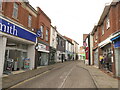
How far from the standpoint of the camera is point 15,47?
1195 cm

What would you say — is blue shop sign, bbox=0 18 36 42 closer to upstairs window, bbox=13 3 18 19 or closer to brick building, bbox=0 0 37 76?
brick building, bbox=0 0 37 76

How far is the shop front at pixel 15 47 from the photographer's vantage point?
896 centimetres

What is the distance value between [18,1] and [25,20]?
2.19m

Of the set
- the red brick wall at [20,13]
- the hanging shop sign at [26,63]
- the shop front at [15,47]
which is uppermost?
the red brick wall at [20,13]

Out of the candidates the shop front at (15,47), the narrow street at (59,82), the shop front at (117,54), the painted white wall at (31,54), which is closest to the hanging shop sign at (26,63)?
the shop front at (15,47)

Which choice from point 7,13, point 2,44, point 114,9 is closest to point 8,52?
point 2,44

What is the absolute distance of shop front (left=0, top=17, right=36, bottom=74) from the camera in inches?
353

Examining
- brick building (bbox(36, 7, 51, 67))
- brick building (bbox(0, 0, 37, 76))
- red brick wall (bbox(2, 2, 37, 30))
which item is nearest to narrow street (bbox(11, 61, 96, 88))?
brick building (bbox(0, 0, 37, 76))

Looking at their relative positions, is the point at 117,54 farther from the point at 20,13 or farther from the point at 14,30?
the point at 20,13

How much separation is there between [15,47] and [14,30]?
8.07ft

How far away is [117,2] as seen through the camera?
372 inches

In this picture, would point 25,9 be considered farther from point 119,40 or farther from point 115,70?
point 115,70

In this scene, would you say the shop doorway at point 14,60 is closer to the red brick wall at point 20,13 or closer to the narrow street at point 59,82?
the narrow street at point 59,82

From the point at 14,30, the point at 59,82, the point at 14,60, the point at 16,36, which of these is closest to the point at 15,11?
the point at 14,30
